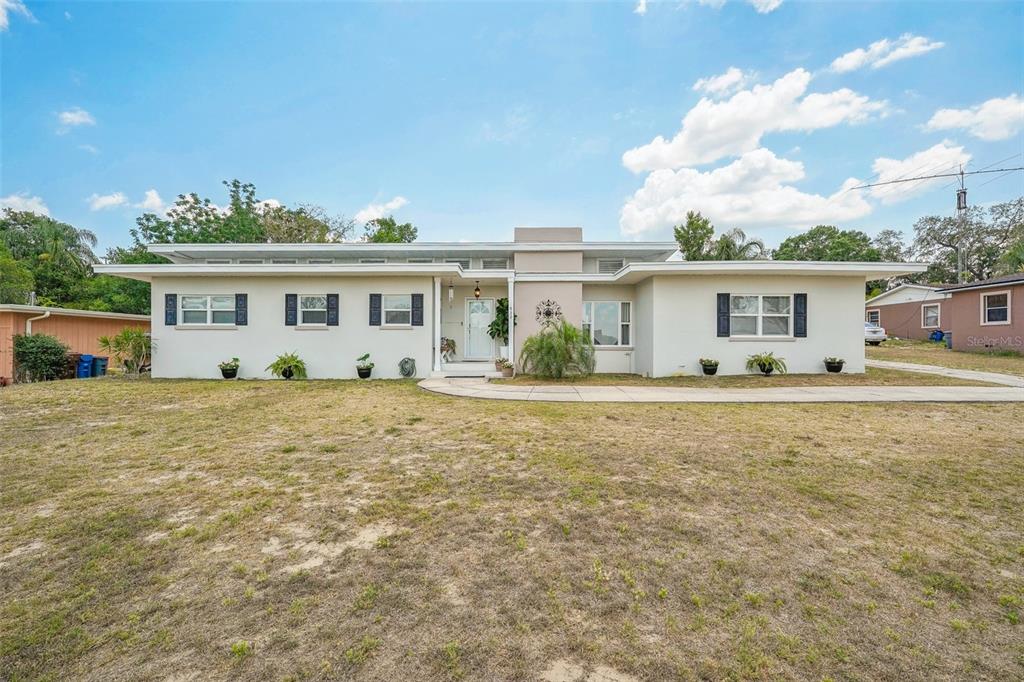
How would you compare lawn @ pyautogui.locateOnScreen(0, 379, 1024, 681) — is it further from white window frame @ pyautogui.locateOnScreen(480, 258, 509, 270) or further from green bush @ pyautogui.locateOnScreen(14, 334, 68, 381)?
white window frame @ pyautogui.locateOnScreen(480, 258, 509, 270)

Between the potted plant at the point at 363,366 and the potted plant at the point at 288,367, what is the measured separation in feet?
5.13

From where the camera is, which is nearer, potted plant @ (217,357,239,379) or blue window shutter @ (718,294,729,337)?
potted plant @ (217,357,239,379)

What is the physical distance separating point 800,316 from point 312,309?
14.1 meters

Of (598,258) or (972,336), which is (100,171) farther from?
(972,336)

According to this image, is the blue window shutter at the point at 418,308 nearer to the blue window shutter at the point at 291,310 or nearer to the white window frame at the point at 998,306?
the blue window shutter at the point at 291,310

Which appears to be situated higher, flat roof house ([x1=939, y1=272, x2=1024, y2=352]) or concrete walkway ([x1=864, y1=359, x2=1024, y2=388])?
flat roof house ([x1=939, y1=272, x2=1024, y2=352])

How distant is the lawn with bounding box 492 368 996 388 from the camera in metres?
10.2

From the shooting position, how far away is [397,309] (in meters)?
12.4

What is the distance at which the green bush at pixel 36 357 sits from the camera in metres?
13.3

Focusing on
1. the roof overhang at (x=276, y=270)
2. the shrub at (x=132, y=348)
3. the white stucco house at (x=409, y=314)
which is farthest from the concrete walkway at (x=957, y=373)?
the shrub at (x=132, y=348)

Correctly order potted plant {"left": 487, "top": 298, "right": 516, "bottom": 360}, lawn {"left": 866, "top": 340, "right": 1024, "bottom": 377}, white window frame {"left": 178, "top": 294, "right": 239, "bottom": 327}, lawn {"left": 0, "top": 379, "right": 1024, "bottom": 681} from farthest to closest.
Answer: potted plant {"left": 487, "top": 298, "right": 516, "bottom": 360}, lawn {"left": 866, "top": 340, "right": 1024, "bottom": 377}, white window frame {"left": 178, "top": 294, "right": 239, "bottom": 327}, lawn {"left": 0, "top": 379, "right": 1024, "bottom": 681}

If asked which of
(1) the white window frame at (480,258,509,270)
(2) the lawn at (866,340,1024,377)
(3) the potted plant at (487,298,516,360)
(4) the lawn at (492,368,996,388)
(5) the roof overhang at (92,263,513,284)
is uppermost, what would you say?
(1) the white window frame at (480,258,509,270)

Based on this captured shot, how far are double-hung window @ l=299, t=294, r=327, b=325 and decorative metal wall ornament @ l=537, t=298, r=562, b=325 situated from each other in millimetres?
6528

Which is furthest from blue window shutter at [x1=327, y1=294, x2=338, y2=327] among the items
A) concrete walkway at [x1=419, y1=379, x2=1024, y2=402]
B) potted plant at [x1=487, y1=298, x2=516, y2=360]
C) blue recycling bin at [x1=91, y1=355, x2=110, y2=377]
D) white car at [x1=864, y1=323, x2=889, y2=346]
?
white car at [x1=864, y1=323, x2=889, y2=346]
